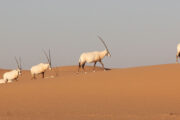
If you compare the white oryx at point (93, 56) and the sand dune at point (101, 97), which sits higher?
the white oryx at point (93, 56)

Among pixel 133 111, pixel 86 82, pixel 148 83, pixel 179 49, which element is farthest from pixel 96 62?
pixel 133 111

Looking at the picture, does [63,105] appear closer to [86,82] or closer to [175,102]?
[175,102]

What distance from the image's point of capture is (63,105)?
10.9 metres

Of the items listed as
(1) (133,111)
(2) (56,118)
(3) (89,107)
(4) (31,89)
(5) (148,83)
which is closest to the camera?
(2) (56,118)

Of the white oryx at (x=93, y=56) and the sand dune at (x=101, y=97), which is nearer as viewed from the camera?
the sand dune at (x=101, y=97)

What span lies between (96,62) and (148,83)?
8.64 meters

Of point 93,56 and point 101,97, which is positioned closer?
point 101,97

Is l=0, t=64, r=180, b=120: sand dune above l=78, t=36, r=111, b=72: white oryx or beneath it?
beneath

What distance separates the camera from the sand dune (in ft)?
29.0

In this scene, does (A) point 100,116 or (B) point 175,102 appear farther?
(B) point 175,102

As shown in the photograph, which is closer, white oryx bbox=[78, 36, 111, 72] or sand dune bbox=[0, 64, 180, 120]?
sand dune bbox=[0, 64, 180, 120]

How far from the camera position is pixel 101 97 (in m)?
12.0

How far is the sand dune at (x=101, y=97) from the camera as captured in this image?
8.84m

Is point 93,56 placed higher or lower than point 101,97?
higher
